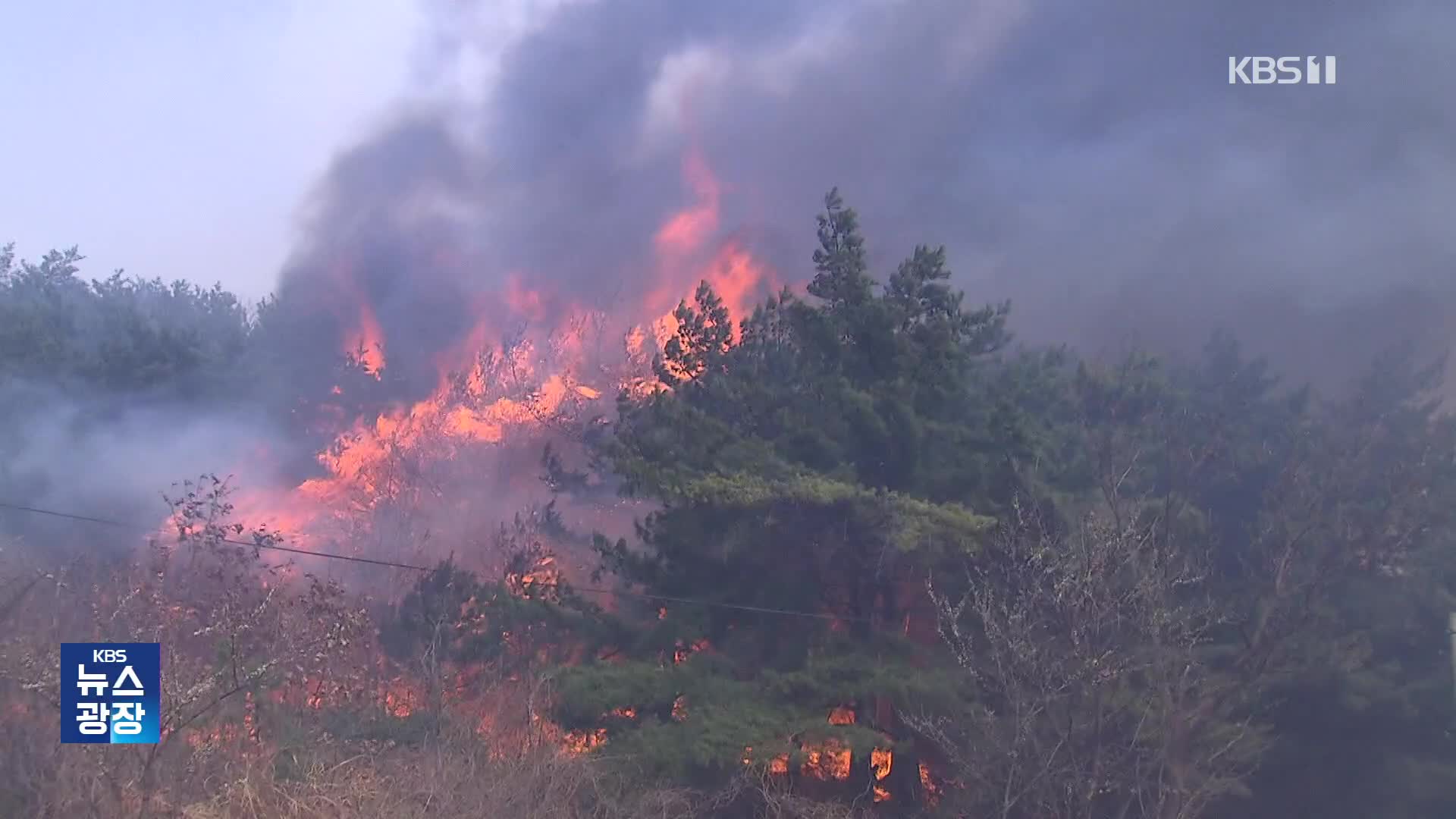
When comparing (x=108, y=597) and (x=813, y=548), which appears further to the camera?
(x=813, y=548)

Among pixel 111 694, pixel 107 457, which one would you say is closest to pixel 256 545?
pixel 111 694

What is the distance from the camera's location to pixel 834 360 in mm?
14672

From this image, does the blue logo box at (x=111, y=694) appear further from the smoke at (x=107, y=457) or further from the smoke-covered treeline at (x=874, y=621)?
the smoke at (x=107, y=457)

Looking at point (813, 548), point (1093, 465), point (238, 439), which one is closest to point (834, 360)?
point (813, 548)

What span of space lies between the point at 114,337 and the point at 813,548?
16544 millimetres

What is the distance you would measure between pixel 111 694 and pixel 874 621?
794 centimetres

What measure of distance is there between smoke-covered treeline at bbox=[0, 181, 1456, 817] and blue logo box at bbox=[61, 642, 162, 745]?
0.29 meters

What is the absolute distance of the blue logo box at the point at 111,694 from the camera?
9164 millimetres

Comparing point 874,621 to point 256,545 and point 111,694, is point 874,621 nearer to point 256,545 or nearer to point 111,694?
point 111,694

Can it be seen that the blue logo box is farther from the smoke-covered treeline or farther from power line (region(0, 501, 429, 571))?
power line (region(0, 501, 429, 571))

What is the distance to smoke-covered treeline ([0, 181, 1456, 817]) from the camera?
10.3 metres

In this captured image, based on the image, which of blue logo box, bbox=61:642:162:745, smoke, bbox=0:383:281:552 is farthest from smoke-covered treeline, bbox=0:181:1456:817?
smoke, bbox=0:383:281:552

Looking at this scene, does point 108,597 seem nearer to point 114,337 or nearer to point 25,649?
point 25,649

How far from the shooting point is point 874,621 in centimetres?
1371
